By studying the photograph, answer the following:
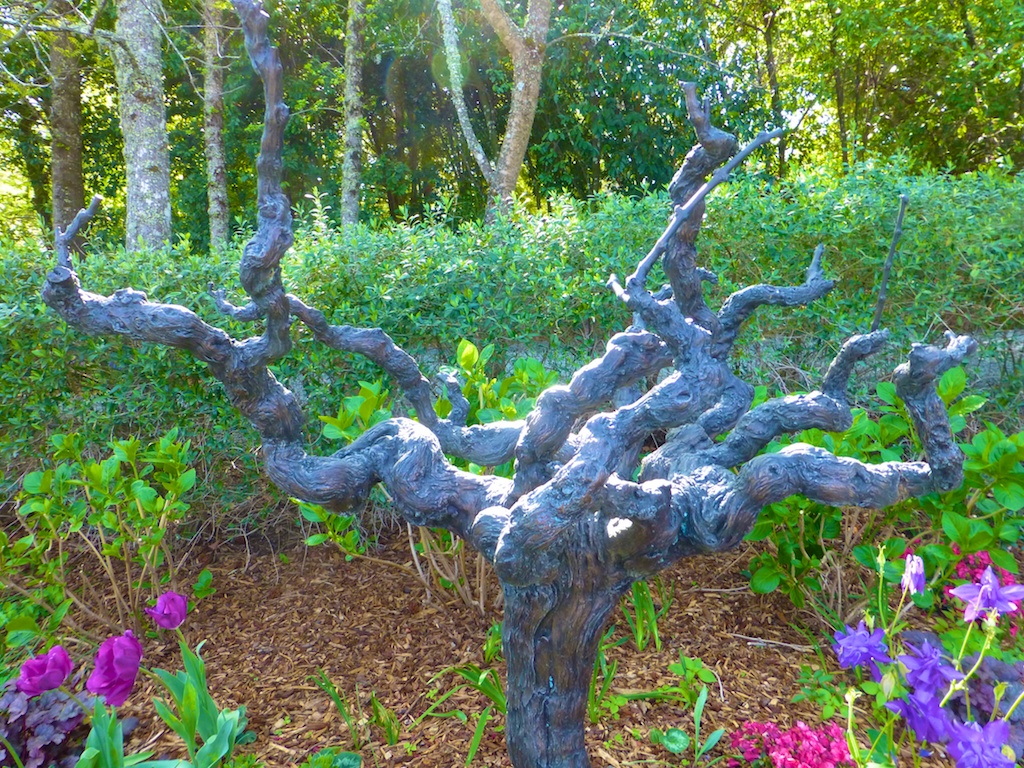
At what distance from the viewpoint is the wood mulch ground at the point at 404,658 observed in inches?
85.1

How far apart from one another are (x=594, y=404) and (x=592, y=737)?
4.36ft

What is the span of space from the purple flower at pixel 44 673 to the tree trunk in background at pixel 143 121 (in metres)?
4.66

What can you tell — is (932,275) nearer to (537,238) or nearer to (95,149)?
(537,238)

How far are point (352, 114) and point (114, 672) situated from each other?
7.61 m

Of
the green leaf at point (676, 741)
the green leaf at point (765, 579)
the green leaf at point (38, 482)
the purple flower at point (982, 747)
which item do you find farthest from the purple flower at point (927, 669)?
the green leaf at point (38, 482)

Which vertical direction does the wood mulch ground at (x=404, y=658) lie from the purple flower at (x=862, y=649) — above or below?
below

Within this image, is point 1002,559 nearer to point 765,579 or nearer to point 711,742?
point 765,579

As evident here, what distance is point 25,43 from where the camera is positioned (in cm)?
1008

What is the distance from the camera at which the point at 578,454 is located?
129 cm

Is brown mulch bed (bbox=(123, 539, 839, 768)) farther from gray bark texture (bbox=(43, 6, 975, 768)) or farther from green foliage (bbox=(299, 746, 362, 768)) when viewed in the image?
gray bark texture (bbox=(43, 6, 975, 768))

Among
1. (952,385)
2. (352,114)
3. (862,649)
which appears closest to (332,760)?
(862,649)

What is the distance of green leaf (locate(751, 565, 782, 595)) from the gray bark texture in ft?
3.20

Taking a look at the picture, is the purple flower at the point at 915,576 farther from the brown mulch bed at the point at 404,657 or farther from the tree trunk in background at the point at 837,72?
the tree trunk in background at the point at 837,72

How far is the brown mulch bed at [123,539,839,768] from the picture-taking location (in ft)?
7.10
